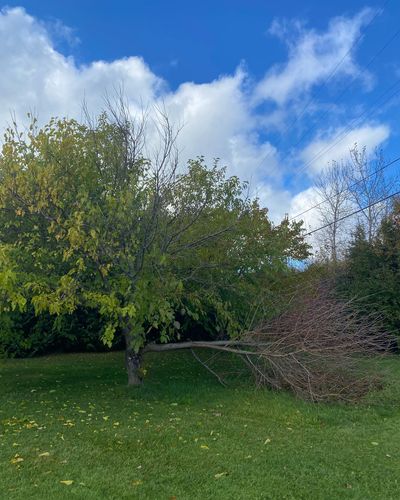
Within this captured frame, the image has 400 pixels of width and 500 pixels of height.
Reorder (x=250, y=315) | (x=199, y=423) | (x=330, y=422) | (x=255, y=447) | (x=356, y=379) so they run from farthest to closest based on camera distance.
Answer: (x=250, y=315), (x=356, y=379), (x=330, y=422), (x=199, y=423), (x=255, y=447)

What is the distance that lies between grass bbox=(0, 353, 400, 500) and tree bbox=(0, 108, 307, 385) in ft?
3.52

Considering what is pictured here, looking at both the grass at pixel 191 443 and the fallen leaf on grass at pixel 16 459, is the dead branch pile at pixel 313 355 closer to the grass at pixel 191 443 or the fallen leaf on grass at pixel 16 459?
the grass at pixel 191 443

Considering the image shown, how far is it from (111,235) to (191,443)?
3167 mm

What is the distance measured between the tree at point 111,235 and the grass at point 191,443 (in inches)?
42.3

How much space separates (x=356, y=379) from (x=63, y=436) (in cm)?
493

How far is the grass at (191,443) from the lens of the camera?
13.8ft

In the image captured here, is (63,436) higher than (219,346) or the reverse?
the reverse

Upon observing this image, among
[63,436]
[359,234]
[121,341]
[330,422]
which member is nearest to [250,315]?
[330,422]

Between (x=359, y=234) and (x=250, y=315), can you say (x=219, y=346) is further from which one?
(x=359, y=234)

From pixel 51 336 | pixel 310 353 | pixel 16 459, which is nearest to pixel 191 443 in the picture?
pixel 16 459

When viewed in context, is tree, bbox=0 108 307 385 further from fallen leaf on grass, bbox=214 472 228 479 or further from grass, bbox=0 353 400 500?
fallen leaf on grass, bbox=214 472 228 479

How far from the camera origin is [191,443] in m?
5.45

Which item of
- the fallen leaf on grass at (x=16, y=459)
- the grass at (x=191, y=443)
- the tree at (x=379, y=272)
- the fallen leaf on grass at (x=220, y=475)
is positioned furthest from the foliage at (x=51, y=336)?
the fallen leaf on grass at (x=220, y=475)

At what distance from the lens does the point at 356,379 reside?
8188 millimetres
